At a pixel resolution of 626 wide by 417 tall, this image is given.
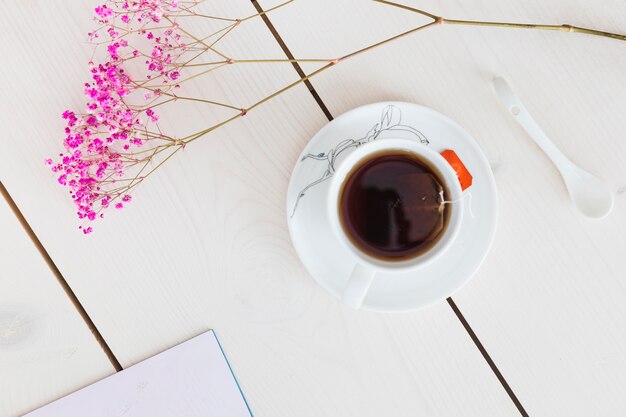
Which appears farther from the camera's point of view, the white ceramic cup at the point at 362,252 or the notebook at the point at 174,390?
the notebook at the point at 174,390

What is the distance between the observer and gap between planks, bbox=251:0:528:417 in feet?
2.85

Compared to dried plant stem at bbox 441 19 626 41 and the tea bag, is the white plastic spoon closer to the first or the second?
dried plant stem at bbox 441 19 626 41

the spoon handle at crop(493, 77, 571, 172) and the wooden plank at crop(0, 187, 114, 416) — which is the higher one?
the wooden plank at crop(0, 187, 114, 416)

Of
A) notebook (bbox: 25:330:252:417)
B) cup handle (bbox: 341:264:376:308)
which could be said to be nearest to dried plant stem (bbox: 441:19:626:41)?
cup handle (bbox: 341:264:376:308)

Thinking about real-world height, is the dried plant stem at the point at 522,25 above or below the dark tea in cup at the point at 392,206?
above

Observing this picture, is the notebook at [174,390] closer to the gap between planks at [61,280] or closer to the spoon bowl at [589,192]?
the gap between planks at [61,280]

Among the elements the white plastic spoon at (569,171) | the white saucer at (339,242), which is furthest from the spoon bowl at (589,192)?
the white saucer at (339,242)

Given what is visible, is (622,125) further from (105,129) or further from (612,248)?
(105,129)

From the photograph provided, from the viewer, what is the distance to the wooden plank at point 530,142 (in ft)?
2.81

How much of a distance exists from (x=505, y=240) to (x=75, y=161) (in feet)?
2.32

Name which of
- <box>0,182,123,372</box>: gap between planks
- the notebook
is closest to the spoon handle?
the notebook

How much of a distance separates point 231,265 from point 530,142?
21.4 inches

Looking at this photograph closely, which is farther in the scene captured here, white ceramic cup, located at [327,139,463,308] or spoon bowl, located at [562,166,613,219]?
spoon bowl, located at [562,166,613,219]

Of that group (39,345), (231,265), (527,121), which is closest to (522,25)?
(527,121)
